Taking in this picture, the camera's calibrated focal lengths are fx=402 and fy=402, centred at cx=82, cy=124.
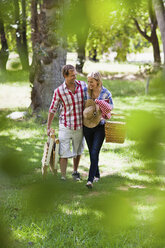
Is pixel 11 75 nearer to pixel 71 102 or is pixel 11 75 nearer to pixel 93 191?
pixel 71 102

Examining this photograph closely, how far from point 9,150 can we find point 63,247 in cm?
230

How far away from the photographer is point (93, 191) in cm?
510

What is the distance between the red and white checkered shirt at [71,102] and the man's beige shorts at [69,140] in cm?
13

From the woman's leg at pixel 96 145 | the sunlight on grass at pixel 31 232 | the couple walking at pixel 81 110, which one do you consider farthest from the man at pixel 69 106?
the sunlight on grass at pixel 31 232

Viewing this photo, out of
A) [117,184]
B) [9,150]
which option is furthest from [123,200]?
[117,184]

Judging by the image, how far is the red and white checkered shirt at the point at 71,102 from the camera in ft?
16.6

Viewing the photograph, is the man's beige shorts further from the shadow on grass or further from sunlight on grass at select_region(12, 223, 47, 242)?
the shadow on grass

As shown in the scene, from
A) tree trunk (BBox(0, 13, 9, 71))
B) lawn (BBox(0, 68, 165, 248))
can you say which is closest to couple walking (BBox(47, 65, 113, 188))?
lawn (BBox(0, 68, 165, 248))

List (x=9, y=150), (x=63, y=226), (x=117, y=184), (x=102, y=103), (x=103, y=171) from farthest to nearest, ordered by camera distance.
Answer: (x=103, y=171)
(x=117, y=184)
(x=102, y=103)
(x=63, y=226)
(x=9, y=150)

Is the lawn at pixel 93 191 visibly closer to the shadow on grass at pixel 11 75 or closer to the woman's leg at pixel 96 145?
the shadow on grass at pixel 11 75

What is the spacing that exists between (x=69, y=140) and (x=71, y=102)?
647 mm

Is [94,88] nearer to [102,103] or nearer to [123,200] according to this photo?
[102,103]

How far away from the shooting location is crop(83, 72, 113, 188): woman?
187 inches

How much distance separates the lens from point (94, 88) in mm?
4812
